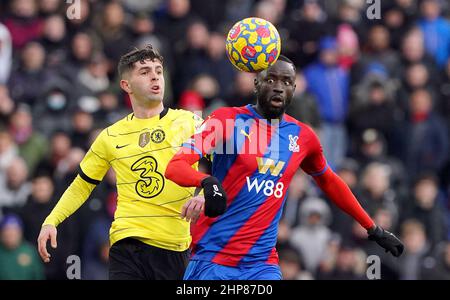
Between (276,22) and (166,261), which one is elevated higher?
(276,22)

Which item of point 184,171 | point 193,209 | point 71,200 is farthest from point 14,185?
point 193,209

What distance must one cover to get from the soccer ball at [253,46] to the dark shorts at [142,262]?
65.8 inches

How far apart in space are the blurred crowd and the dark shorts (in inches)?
173

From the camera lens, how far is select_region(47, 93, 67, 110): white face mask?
1661cm

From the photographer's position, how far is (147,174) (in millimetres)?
10547

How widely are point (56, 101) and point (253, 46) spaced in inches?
268

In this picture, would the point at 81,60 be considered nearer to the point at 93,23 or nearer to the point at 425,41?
the point at 93,23

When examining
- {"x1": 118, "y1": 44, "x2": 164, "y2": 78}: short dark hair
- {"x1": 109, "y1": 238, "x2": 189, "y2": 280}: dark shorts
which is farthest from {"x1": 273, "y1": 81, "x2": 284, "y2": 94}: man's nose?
{"x1": 109, "y1": 238, "x2": 189, "y2": 280}: dark shorts

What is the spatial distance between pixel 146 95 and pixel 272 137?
4.35 ft

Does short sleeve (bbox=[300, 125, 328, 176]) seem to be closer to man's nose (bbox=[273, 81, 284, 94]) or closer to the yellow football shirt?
man's nose (bbox=[273, 81, 284, 94])

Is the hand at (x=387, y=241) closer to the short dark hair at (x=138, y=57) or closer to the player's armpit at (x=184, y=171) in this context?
the player's armpit at (x=184, y=171)

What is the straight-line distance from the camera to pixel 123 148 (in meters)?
10.7
